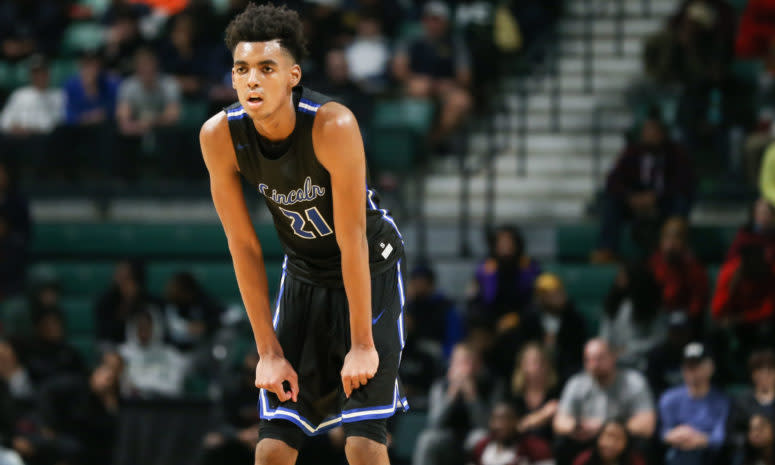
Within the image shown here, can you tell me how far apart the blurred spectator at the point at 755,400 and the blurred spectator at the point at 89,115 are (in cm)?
582

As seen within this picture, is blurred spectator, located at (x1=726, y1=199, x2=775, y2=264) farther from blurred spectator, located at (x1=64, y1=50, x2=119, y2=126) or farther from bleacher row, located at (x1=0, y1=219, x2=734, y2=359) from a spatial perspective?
blurred spectator, located at (x1=64, y1=50, x2=119, y2=126)

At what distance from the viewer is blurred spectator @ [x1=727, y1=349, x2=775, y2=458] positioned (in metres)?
7.59

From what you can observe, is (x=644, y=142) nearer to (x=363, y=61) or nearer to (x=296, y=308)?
(x=363, y=61)

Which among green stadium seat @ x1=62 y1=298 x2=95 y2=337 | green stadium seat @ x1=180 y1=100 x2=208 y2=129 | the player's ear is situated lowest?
green stadium seat @ x1=62 y1=298 x2=95 y2=337

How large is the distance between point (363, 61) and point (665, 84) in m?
2.63

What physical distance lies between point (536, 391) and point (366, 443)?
13.7 feet

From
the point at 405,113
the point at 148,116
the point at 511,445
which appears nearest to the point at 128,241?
the point at 148,116

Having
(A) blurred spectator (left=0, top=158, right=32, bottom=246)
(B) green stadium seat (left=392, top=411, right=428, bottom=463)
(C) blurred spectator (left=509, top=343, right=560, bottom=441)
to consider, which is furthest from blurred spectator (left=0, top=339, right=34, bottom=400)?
(C) blurred spectator (left=509, top=343, right=560, bottom=441)

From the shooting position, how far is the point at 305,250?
4.37 metres

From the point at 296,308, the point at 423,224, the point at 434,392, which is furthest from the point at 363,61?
the point at 296,308

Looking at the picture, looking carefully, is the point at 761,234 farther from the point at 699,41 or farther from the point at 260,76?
the point at 260,76

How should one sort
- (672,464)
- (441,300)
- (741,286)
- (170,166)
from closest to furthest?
1. (672,464)
2. (741,286)
3. (441,300)
4. (170,166)

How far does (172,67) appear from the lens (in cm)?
1110

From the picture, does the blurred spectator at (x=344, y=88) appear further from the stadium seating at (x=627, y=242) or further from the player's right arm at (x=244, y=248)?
the player's right arm at (x=244, y=248)
